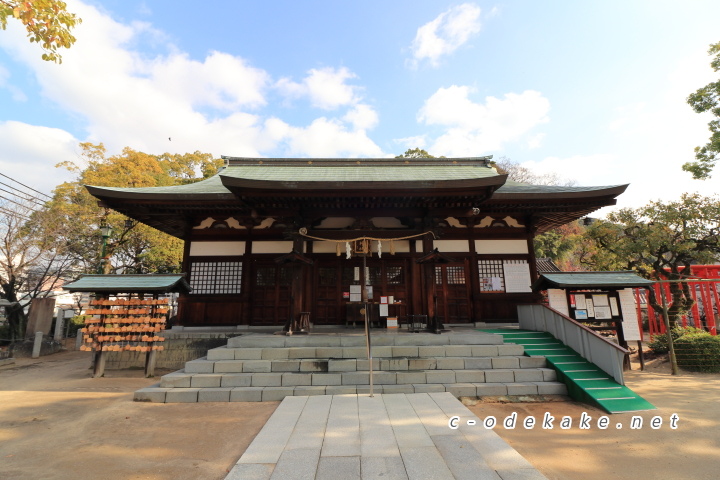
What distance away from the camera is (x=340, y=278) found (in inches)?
424

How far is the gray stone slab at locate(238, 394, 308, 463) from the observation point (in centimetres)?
382

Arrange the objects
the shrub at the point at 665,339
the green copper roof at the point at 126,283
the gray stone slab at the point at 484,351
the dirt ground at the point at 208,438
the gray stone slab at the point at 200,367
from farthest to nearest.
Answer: the shrub at the point at 665,339, the green copper roof at the point at 126,283, the gray stone slab at the point at 484,351, the gray stone slab at the point at 200,367, the dirt ground at the point at 208,438

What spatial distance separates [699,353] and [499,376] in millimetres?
6680

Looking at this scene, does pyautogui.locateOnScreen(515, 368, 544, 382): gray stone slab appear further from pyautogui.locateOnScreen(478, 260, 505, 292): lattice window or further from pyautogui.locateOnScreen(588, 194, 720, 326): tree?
pyautogui.locateOnScreen(588, 194, 720, 326): tree

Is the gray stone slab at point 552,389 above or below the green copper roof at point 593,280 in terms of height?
below

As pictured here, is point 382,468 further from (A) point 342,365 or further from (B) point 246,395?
(B) point 246,395

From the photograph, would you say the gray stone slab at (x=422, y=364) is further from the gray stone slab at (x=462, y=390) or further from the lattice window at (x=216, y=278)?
the lattice window at (x=216, y=278)

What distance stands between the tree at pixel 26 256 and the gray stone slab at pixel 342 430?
16763 millimetres

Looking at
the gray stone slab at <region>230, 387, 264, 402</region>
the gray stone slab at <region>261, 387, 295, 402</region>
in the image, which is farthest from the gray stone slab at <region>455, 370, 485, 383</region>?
the gray stone slab at <region>230, 387, 264, 402</region>

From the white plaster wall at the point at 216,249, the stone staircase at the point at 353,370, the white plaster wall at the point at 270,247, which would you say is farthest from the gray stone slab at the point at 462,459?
the white plaster wall at the point at 216,249

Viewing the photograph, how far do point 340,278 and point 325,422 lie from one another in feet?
20.1

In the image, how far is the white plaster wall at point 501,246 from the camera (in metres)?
11.1

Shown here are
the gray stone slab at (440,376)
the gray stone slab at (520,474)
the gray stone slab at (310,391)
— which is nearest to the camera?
the gray stone slab at (520,474)

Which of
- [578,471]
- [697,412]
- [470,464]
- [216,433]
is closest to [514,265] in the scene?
[697,412]
